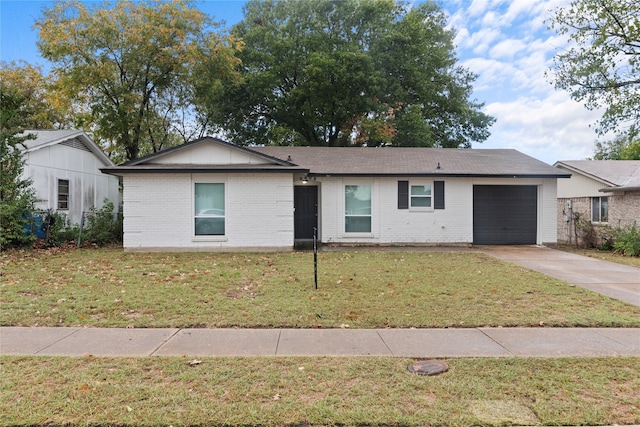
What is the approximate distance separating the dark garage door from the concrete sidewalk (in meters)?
10.1

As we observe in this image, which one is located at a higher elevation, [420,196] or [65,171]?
[65,171]

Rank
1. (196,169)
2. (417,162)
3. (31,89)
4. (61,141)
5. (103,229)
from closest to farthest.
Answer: (196,169), (103,229), (417,162), (61,141), (31,89)

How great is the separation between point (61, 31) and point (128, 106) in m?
4.09

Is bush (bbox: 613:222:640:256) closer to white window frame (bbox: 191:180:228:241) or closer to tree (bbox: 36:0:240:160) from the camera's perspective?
white window frame (bbox: 191:180:228:241)

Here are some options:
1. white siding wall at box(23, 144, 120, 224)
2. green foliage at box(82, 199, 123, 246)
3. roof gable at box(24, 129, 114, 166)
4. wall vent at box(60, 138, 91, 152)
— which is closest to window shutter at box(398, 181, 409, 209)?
green foliage at box(82, 199, 123, 246)

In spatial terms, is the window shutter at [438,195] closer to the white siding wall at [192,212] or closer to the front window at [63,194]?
the white siding wall at [192,212]

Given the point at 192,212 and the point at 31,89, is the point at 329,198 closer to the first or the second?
the point at 192,212

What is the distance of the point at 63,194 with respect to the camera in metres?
16.1

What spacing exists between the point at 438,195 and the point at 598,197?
7593 millimetres

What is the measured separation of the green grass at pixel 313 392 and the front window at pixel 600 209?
1453 centimetres

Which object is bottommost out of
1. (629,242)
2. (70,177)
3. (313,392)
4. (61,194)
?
(313,392)

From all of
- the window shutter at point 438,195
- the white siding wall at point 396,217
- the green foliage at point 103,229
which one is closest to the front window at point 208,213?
the white siding wall at point 396,217

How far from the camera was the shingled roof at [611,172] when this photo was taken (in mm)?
14398

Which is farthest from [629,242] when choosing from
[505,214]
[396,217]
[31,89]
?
[31,89]
